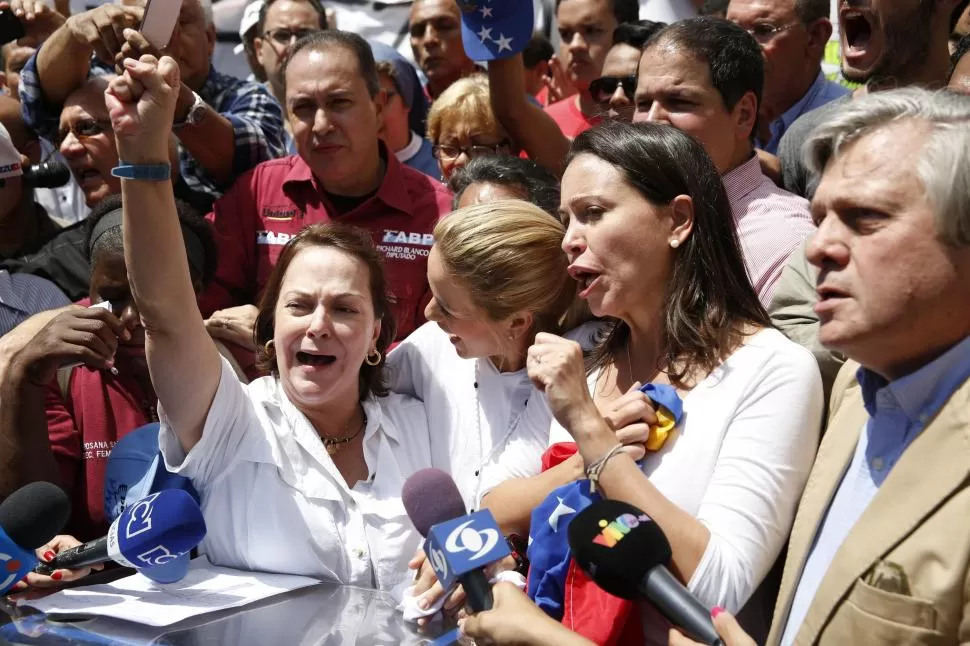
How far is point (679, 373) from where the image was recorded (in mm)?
2877

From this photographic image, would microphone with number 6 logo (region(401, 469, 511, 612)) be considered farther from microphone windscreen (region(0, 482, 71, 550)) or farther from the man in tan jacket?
microphone windscreen (region(0, 482, 71, 550))

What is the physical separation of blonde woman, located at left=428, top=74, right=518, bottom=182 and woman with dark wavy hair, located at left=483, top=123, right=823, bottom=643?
2.08m

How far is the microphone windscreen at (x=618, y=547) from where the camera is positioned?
2082 mm

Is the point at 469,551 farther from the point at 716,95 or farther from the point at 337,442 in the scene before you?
the point at 716,95

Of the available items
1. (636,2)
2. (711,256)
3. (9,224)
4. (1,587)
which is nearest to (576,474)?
(711,256)

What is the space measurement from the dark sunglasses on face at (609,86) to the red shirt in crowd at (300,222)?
0.89m

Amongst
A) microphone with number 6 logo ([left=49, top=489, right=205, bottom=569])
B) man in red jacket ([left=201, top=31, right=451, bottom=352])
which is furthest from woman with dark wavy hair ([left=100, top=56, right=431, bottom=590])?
man in red jacket ([left=201, top=31, right=451, bottom=352])

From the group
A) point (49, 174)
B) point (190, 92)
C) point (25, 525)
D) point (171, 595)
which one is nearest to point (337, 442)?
point (171, 595)

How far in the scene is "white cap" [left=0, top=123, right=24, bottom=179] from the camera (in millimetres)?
4934

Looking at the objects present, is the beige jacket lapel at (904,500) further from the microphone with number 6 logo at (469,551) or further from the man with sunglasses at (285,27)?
the man with sunglasses at (285,27)

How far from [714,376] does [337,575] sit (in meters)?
1.26

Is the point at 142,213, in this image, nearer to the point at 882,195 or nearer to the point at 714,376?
the point at 714,376

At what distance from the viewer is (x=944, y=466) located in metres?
2.06

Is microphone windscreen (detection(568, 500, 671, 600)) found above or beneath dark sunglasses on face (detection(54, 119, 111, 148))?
above
